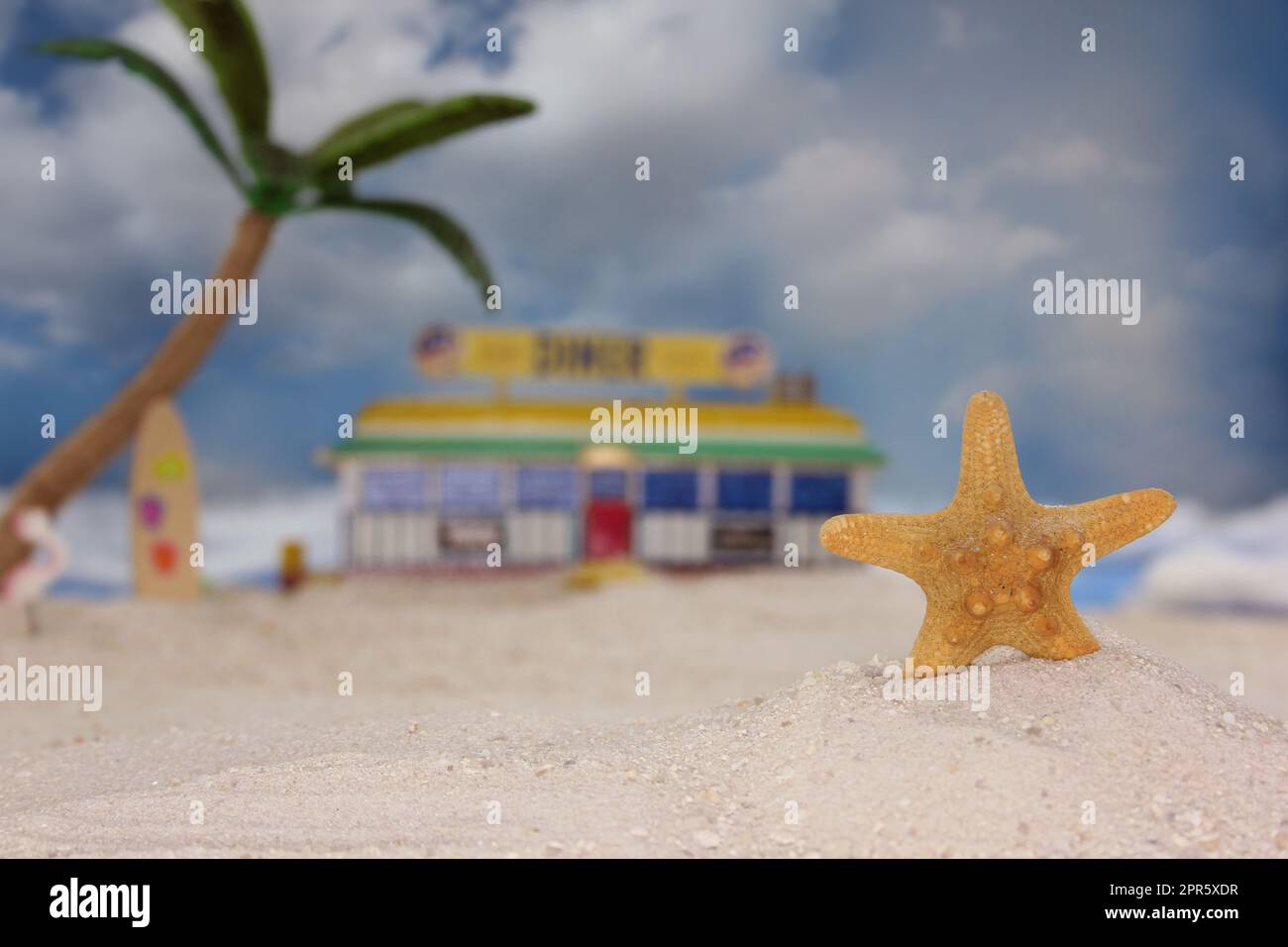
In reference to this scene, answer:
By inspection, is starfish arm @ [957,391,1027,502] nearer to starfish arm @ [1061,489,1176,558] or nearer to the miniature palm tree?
starfish arm @ [1061,489,1176,558]

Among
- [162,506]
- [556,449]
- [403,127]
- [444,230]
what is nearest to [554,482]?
[556,449]

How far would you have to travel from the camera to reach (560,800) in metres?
3.69

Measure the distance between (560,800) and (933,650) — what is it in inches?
65.3

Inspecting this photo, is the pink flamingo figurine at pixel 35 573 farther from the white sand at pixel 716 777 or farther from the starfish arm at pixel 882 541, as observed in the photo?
the starfish arm at pixel 882 541

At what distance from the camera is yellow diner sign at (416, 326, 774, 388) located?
18016 mm

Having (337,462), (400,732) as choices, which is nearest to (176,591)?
(337,462)

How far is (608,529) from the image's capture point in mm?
16172

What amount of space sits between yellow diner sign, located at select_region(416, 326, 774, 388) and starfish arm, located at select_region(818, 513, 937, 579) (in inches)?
563

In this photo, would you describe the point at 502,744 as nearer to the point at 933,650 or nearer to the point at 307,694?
the point at 933,650

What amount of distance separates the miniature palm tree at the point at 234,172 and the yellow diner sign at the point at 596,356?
190 inches

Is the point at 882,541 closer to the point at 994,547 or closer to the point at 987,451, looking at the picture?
the point at 994,547

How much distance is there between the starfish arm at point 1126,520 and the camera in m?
4.45

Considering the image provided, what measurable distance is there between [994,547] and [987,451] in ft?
1.37

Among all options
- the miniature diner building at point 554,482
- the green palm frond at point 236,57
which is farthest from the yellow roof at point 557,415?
the green palm frond at point 236,57
